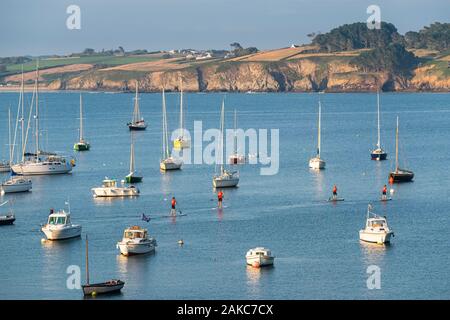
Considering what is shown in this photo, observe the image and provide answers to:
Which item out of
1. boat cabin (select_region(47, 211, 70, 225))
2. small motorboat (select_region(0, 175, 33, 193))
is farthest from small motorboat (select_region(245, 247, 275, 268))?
small motorboat (select_region(0, 175, 33, 193))

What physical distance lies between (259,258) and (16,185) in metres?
32.0

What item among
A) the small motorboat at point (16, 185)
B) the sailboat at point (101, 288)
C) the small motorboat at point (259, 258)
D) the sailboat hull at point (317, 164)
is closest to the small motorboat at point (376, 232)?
the small motorboat at point (259, 258)

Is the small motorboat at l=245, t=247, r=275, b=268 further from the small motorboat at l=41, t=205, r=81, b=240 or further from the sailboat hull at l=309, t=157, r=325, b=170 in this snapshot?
the sailboat hull at l=309, t=157, r=325, b=170

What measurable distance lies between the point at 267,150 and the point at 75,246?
5737cm

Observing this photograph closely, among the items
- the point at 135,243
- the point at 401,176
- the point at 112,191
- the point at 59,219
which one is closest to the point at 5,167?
the point at 112,191

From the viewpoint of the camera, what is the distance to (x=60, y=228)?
5431cm

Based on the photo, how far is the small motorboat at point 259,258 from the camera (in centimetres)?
4688

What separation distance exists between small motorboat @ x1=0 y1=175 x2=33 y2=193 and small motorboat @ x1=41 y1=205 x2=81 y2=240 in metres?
19.3

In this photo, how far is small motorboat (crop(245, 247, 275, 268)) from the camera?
46875mm

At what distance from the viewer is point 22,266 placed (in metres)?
48.5

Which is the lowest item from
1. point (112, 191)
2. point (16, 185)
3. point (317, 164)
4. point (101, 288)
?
point (101, 288)

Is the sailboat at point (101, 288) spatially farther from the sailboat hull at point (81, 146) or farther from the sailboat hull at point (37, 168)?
the sailboat hull at point (81, 146)

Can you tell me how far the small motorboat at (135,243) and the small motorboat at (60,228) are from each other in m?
4.84

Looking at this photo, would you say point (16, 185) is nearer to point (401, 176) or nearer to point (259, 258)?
point (401, 176)
